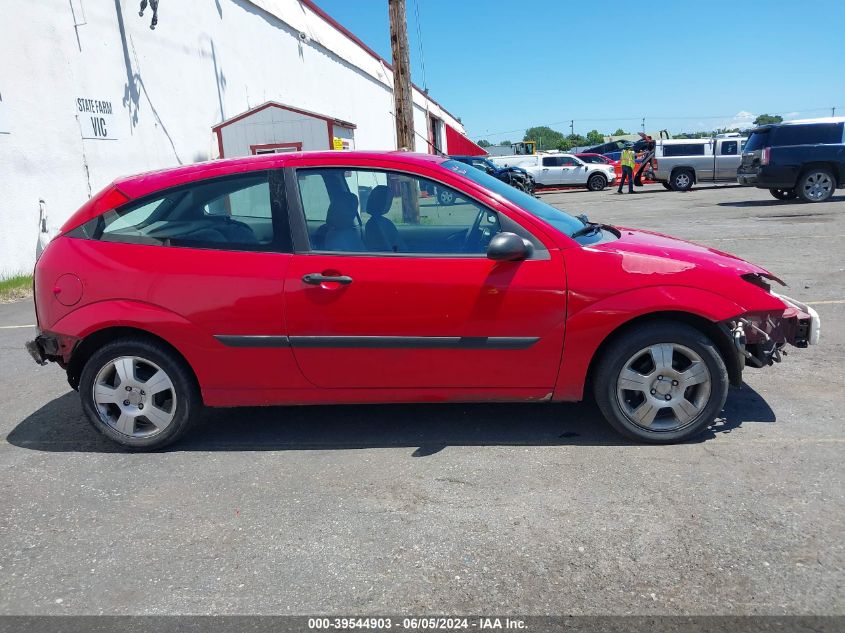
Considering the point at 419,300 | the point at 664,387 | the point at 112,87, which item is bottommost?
the point at 664,387

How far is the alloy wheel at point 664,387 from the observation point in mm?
3762

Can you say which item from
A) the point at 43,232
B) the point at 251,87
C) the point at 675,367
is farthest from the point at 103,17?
the point at 675,367

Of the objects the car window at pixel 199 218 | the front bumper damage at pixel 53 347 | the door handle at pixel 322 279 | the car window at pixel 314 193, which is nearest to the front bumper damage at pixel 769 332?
the door handle at pixel 322 279

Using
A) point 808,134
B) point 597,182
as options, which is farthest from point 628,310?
point 597,182

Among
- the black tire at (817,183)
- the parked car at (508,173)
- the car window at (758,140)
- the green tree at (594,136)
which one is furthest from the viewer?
the green tree at (594,136)

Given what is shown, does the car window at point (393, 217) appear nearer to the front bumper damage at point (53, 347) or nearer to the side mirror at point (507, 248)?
the side mirror at point (507, 248)

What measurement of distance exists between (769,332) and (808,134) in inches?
574

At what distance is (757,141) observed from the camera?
54.1 ft

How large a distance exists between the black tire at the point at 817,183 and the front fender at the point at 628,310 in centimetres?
1486

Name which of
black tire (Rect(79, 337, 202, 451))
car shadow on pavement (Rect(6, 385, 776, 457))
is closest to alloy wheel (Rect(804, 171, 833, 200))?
car shadow on pavement (Rect(6, 385, 776, 457))

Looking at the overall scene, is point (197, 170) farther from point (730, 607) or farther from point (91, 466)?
point (730, 607)

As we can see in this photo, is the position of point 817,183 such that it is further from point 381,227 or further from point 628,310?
point 381,227

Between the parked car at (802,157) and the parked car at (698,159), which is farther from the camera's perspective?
the parked car at (698,159)

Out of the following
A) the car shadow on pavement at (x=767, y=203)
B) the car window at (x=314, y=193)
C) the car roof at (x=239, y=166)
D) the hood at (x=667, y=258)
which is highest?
the car roof at (x=239, y=166)
